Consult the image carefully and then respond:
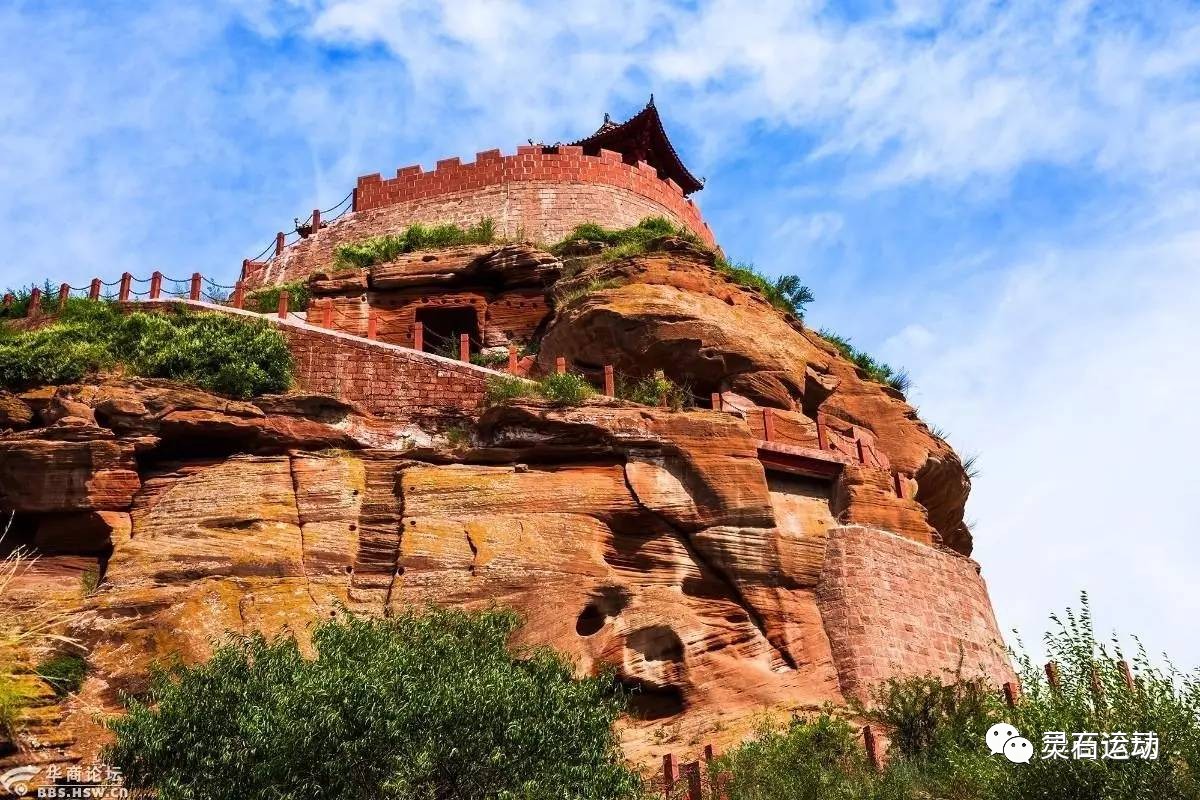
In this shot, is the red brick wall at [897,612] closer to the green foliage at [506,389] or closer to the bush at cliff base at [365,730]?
the bush at cliff base at [365,730]

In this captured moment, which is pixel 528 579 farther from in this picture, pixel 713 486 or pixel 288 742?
pixel 288 742

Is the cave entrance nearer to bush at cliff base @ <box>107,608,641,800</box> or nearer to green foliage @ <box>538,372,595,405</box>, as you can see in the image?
green foliage @ <box>538,372,595,405</box>

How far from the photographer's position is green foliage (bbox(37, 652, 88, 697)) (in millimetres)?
15266

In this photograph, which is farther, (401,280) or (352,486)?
(401,280)

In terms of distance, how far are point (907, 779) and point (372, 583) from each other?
7.27m

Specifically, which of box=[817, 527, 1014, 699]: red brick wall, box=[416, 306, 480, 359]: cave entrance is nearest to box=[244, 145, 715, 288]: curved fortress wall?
box=[416, 306, 480, 359]: cave entrance

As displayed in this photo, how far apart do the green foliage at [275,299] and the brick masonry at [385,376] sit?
587 cm

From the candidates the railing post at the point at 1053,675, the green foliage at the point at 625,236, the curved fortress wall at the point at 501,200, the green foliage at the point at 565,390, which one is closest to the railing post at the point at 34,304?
the curved fortress wall at the point at 501,200

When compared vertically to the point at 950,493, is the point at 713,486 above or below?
below

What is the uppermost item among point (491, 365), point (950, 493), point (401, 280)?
point (401, 280)

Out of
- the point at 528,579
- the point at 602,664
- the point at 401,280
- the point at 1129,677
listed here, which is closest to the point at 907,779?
the point at 1129,677

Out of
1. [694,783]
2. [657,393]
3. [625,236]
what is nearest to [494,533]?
[657,393]

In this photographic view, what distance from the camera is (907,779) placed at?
13695mm

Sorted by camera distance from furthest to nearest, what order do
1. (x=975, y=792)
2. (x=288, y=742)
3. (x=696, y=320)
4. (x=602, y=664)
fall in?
(x=696, y=320) → (x=602, y=664) → (x=975, y=792) → (x=288, y=742)
